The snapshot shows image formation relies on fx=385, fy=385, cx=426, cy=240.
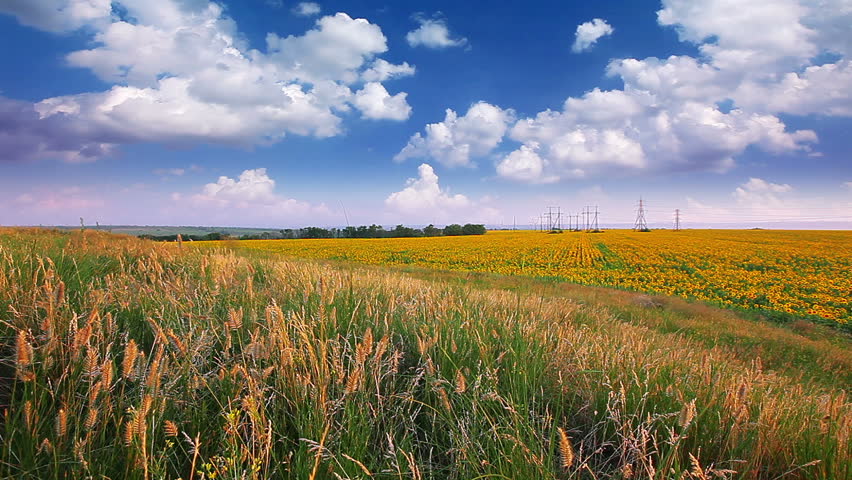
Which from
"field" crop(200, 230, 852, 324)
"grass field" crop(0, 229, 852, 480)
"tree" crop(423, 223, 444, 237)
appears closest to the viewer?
"grass field" crop(0, 229, 852, 480)

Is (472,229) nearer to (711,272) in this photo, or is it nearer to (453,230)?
(453,230)

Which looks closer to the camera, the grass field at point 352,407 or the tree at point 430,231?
the grass field at point 352,407

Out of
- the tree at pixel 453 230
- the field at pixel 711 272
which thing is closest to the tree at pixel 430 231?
the tree at pixel 453 230

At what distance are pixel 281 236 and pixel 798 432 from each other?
6397cm

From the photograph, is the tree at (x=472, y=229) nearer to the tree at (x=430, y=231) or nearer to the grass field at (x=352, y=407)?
the tree at (x=430, y=231)

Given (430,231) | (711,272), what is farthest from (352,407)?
(430,231)

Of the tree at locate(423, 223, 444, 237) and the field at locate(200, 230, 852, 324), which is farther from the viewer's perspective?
the tree at locate(423, 223, 444, 237)

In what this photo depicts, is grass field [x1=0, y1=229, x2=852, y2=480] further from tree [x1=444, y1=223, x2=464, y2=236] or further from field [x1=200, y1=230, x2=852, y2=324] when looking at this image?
tree [x1=444, y1=223, x2=464, y2=236]

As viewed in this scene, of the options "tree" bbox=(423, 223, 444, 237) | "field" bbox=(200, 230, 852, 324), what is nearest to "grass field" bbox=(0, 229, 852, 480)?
"field" bbox=(200, 230, 852, 324)

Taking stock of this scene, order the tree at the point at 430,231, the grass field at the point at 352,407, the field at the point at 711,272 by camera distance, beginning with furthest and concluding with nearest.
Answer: the tree at the point at 430,231 → the field at the point at 711,272 → the grass field at the point at 352,407

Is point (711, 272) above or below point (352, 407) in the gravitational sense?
below

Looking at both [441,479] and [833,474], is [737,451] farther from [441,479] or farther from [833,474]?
[441,479]

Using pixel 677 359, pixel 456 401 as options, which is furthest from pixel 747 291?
pixel 456 401

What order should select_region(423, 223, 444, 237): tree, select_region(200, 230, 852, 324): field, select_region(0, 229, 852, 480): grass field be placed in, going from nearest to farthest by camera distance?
select_region(0, 229, 852, 480): grass field → select_region(200, 230, 852, 324): field → select_region(423, 223, 444, 237): tree
